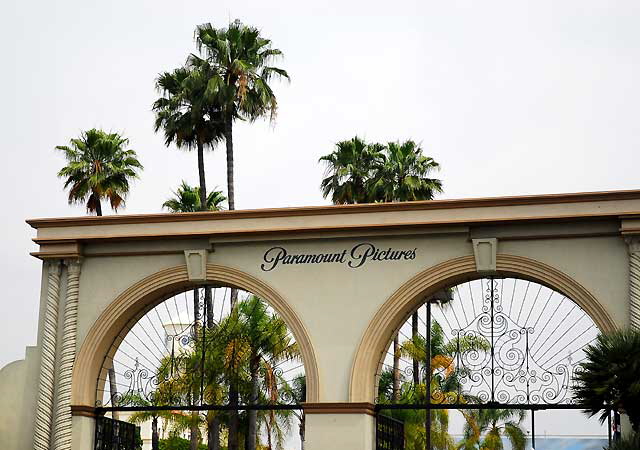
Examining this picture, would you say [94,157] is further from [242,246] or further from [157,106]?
[242,246]

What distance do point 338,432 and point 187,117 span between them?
51.1 ft

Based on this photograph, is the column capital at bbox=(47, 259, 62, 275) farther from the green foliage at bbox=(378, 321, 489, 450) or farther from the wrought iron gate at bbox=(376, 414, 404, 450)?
the green foliage at bbox=(378, 321, 489, 450)

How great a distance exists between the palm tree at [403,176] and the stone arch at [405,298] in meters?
15.1

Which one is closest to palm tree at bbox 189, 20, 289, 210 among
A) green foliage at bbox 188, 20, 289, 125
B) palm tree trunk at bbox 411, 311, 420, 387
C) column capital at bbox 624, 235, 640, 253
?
green foliage at bbox 188, 20, 289, 125

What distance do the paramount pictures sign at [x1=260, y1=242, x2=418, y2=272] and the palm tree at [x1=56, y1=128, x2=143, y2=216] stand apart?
1581 cm

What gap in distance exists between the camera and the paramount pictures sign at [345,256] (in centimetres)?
2086

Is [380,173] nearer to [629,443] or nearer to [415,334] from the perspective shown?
[415,334]

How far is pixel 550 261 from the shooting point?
65.6 ft

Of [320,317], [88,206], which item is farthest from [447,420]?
[320,317]

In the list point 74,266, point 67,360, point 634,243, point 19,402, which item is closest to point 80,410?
point 67,360

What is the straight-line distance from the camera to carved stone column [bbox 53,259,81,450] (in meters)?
21.6

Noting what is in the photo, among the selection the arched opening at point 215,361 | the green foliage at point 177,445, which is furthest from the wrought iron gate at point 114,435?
the green foliage at point 177,445

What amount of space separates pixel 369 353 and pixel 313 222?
2.58 metres

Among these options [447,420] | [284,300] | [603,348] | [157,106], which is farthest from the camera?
[447,420]
